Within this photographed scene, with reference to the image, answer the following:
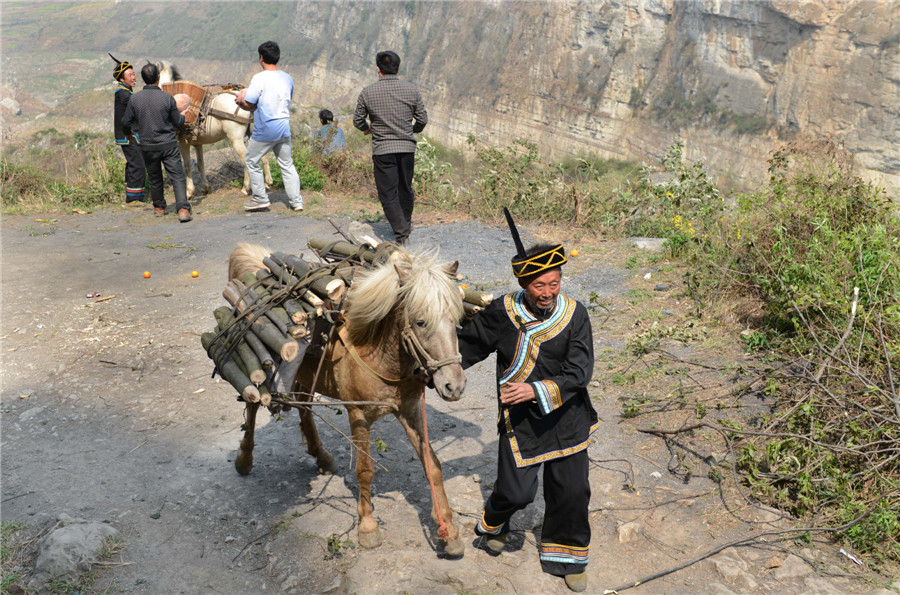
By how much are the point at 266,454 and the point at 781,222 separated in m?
4.77

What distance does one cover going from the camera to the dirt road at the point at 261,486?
11.8 ft

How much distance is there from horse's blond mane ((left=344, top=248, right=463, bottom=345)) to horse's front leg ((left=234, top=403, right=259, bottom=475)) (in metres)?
1.36

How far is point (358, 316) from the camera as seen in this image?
3.43 m

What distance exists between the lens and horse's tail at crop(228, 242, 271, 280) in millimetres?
4562

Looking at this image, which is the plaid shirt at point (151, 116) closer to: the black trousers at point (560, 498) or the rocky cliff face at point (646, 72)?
the black trousers at point (560, 498)

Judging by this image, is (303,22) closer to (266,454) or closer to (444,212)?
(444,212)

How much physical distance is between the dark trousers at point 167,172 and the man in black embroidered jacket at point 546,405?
27.5ft

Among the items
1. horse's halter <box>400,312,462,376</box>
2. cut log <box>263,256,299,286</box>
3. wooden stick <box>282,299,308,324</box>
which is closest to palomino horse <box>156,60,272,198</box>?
cut log <box>263,256,299,286</box>

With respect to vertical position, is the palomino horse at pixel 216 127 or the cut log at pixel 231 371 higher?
the palomino horse at pixel 216 127

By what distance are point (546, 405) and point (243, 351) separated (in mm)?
1653

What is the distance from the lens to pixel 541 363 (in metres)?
3.40

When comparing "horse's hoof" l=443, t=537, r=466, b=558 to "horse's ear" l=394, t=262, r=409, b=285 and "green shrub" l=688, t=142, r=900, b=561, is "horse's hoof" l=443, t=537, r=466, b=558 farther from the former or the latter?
"green shrub" l=688, t=142, r=900, b=561

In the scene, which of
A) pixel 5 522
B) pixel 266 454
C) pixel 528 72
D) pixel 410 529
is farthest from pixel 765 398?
pixel 528 72

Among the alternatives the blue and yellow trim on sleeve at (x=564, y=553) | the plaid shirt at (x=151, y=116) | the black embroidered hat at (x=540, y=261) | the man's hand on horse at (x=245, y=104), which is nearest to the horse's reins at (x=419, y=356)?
the black embroidered hat at (x=540, y=261)
